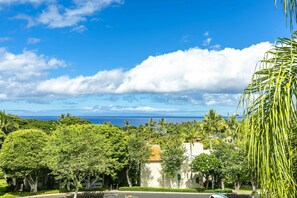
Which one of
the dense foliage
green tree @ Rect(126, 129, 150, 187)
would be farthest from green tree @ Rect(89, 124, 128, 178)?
green tree @ Rect(126, 129, 150, 187)

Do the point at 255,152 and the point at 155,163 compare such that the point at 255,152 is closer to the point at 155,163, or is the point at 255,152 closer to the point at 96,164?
the point at 96,164

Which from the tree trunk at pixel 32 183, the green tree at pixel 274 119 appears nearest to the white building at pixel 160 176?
the tree trunk at pixel 32 183

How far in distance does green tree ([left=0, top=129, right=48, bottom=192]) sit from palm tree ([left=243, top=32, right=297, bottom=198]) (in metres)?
36.0

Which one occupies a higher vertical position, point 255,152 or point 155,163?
point 255,152

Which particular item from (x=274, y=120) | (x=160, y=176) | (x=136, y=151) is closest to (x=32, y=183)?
(x=136, y=151)

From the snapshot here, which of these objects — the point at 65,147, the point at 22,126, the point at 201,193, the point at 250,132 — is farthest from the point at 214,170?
the point at 22,126

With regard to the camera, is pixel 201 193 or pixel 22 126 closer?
pixel 201 193

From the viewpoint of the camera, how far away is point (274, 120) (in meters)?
3.20

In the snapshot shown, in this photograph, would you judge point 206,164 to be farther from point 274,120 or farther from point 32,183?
point 274,120

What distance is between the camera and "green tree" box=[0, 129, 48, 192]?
119 feet

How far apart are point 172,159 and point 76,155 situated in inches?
548

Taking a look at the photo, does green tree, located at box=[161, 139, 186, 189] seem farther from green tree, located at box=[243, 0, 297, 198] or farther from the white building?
green tree, located at box=[243, 0, 297, 198]

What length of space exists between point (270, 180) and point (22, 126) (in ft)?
229

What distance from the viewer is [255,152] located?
11.0 feet
